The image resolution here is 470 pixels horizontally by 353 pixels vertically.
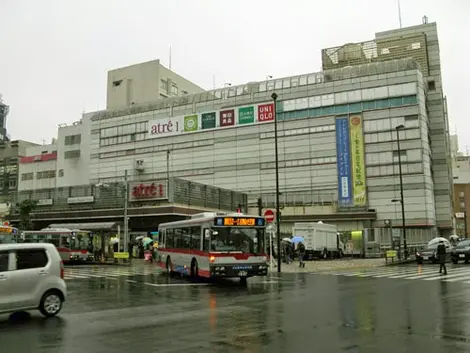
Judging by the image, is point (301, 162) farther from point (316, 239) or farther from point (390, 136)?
point (316, 239)

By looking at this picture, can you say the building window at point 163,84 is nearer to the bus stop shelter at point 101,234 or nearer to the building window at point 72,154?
the building window at point 72,154

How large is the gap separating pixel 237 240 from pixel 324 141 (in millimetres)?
50183

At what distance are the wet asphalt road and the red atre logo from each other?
2919 centimetres

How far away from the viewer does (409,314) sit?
1157 centimetres

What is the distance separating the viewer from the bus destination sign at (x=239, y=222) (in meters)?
20.0

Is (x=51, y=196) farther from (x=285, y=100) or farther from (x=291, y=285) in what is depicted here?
(x=291, y=285)

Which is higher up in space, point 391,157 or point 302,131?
point 302,131

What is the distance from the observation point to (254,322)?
10.7 m

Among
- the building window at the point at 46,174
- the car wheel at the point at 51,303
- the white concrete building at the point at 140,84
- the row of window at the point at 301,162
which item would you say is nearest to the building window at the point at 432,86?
the row of window at the point at 301,162

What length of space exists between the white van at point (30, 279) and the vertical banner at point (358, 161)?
188ft

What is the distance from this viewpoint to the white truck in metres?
42.9

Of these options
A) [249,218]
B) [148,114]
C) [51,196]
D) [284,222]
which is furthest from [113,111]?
[249,218]

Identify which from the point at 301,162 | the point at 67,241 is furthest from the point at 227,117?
the point at 67,241

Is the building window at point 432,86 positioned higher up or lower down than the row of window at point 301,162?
higher up
